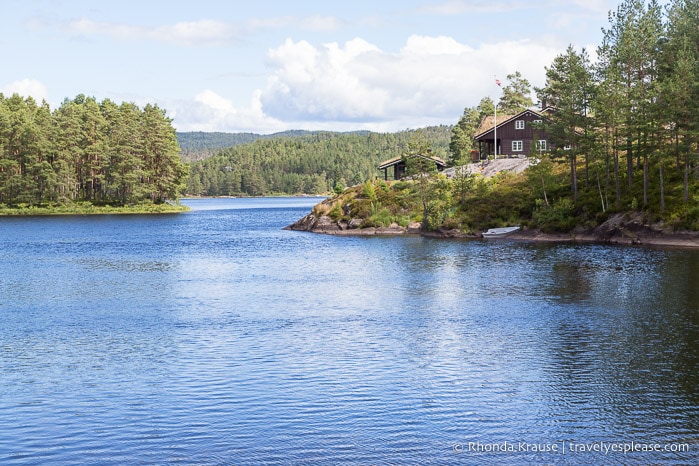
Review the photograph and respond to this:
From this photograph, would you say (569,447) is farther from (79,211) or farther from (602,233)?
(79,211)

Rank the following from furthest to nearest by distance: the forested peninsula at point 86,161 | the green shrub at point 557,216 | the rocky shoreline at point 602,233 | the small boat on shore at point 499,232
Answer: the forested peninsula at point 86,161 → the small boat on shore at point 499,232 → the green shrub at point 557,216 → the rocky shoreline at point 602,233

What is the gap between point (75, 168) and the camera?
533ft

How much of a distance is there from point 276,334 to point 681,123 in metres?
52.1

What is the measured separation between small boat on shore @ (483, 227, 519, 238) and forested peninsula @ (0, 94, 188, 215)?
9474 centimetres

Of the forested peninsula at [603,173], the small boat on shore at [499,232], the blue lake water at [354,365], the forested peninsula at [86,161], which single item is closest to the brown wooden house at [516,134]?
the forested peninsula at [603,173]

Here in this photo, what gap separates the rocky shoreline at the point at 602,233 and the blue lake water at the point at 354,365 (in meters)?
13.6

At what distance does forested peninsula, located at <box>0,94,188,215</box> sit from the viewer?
6009 inches

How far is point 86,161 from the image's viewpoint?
162m

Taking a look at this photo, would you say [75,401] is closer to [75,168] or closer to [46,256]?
[46,256]

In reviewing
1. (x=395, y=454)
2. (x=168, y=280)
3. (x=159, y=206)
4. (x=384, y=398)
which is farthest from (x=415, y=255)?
(x=159, y=206)

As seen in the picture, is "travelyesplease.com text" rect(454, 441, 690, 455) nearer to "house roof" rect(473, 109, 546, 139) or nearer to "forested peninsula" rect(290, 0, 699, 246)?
"forested peninsula" rect(290, 0, 699, 246)

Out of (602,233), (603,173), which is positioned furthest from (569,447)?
(603,173)

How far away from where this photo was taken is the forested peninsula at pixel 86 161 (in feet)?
501

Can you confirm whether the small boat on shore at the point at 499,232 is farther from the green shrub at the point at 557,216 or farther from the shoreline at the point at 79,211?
the shoreline at the point at 79,211
